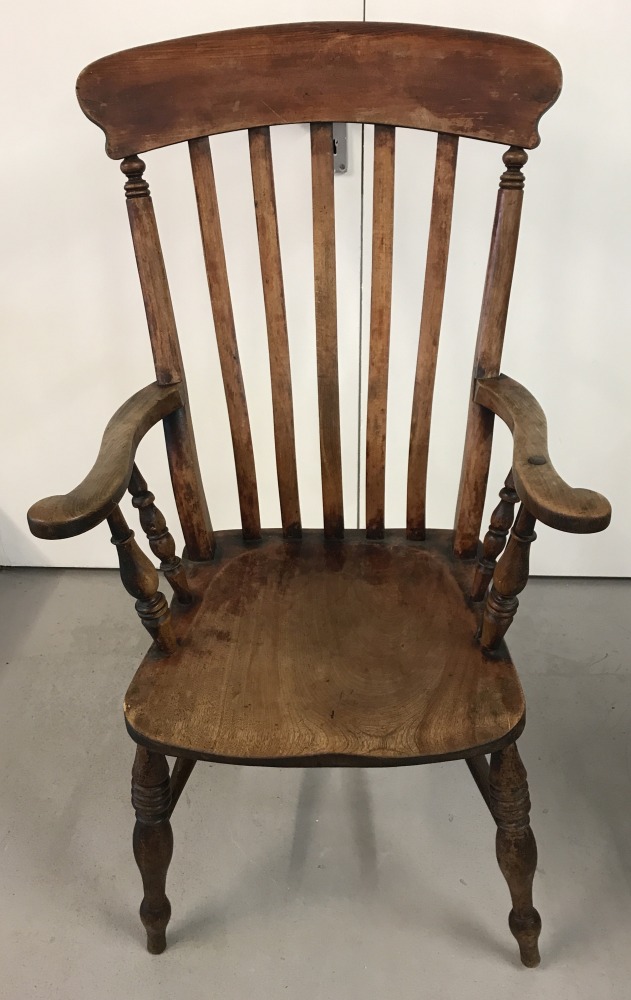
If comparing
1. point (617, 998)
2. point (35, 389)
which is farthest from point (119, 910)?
point (35, 389)

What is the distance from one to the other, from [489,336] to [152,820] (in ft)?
2.34

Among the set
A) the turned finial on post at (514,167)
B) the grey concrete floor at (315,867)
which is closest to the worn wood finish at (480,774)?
the grey concrete floor at (315,867)

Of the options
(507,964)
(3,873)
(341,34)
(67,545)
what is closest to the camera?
(341,34)

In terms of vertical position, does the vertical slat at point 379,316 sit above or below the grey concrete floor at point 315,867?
above

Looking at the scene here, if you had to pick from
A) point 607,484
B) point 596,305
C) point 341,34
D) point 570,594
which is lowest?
point 570,594

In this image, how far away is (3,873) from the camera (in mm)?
1143

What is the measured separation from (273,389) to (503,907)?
0.79 meters

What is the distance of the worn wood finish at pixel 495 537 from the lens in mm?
879

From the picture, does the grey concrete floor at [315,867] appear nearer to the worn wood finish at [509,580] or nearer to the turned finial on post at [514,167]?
the worn wood finish at [509,580]

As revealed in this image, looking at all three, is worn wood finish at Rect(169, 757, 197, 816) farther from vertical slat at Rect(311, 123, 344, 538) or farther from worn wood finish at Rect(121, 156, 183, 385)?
worn wood finish at Rect(121, 156, 183, 385)

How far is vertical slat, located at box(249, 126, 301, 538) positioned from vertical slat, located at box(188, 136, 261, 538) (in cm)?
4

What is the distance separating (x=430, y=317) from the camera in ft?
3.18

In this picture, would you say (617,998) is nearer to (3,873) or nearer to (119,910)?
(119,910)

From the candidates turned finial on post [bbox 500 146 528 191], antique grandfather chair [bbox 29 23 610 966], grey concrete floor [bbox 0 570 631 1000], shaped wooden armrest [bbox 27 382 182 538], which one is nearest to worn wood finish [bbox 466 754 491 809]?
antique grandfather chair [bbox 29 23 610 966]
